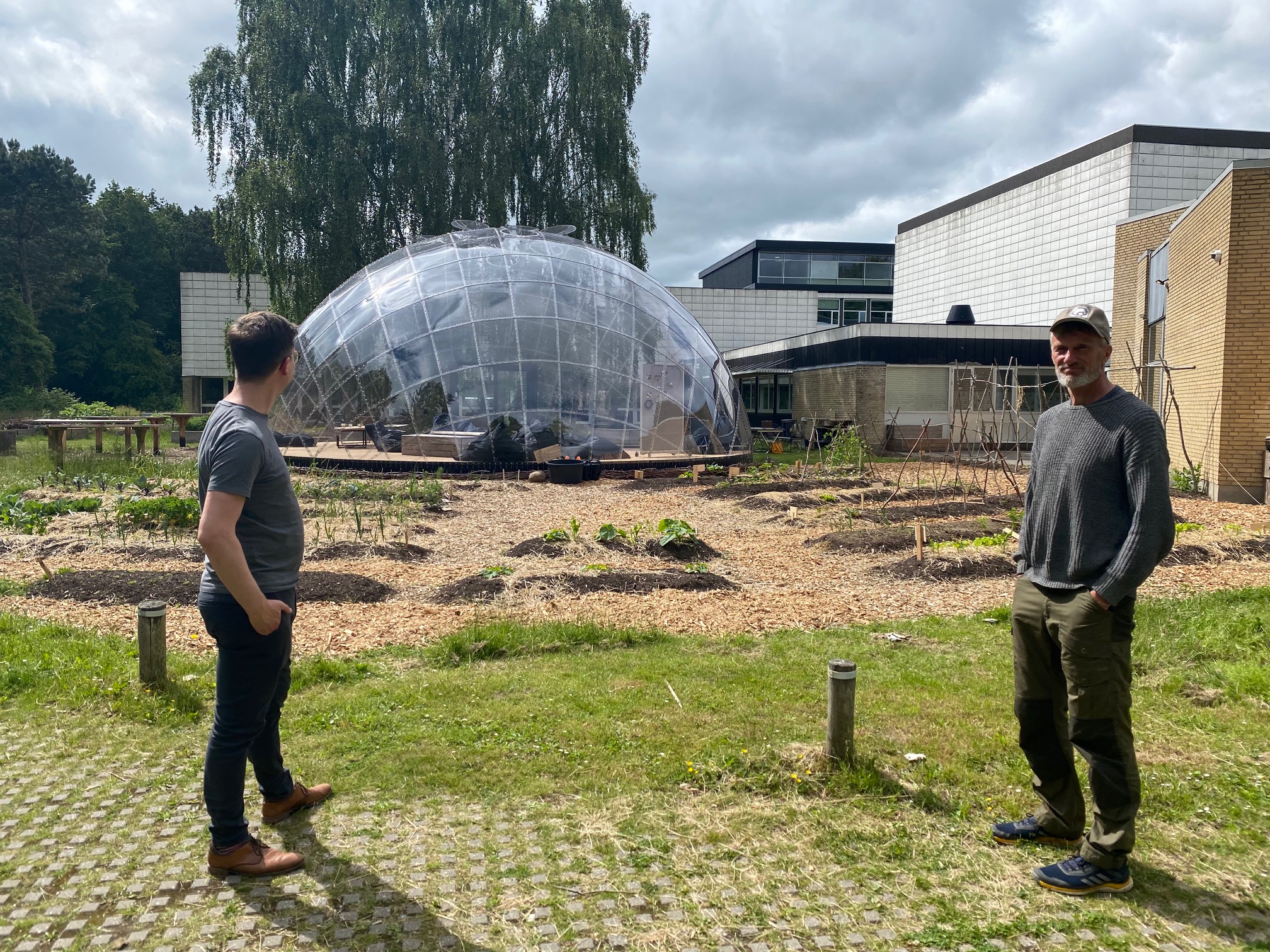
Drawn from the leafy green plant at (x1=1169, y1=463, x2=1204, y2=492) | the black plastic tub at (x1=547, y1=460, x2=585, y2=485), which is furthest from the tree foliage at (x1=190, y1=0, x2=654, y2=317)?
the leafy green plant at (x1=1169, y1=463, x2=1204, y2=492)

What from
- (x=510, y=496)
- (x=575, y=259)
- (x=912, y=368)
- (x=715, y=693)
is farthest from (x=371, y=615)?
(x=912, y=368)

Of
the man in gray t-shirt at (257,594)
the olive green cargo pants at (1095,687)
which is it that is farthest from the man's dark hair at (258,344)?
the olive green cargo pants at (1095,687)

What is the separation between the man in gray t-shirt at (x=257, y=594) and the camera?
3232mm

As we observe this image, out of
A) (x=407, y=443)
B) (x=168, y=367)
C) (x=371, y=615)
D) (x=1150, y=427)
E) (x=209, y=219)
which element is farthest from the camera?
(x=209, y=219)

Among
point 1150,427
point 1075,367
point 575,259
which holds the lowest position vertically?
point 1150,427

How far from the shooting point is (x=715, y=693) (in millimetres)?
5383

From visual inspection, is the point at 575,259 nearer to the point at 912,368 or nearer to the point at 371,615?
the point at 912,368

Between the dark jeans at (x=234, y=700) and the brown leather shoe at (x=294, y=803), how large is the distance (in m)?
0.38

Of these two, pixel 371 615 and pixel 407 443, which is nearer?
pixel 371 615

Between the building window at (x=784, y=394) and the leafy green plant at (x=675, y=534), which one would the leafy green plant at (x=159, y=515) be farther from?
the building window at (x=784, y=394)

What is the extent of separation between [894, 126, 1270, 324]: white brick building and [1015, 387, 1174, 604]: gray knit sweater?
100 ft

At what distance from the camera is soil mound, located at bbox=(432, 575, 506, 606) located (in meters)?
7.91

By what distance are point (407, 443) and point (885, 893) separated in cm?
1752

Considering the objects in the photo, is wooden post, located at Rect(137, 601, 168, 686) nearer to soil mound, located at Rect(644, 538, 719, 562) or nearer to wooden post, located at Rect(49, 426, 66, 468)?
soil mound, located at Rect(644, 538, 719, 562)
